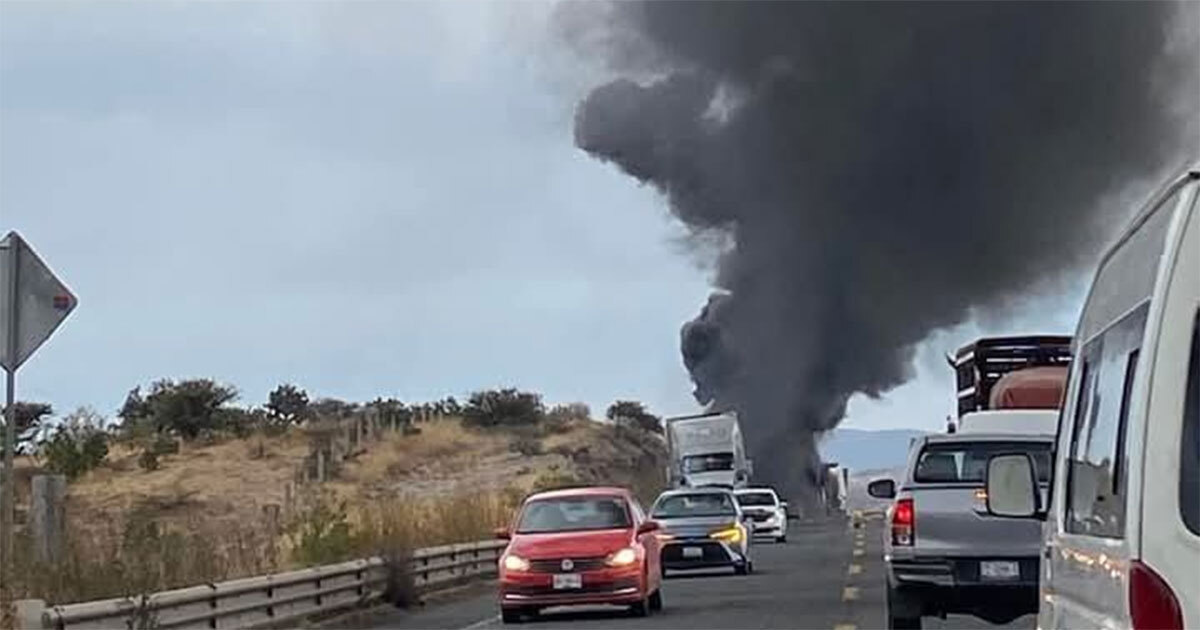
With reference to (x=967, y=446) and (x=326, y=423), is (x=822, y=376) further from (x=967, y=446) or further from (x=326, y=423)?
(x=967, y=446)

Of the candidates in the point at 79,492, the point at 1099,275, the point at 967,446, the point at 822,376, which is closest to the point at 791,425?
the point at 822,376

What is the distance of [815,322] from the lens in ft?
226

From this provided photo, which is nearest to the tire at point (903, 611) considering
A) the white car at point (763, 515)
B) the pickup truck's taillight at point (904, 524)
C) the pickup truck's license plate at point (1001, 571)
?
the pickup truck's taillight at point (904, 524)

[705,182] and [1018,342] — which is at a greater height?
[705,182]

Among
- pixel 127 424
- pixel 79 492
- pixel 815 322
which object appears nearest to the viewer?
pixel 79 492

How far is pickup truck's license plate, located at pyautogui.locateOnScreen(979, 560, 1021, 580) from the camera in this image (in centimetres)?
1698

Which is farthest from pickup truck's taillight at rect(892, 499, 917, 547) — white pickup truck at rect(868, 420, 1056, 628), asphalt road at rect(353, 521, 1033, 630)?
asphalt road at rect(353, 521, 1033, 630)

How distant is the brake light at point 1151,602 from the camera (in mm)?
4988

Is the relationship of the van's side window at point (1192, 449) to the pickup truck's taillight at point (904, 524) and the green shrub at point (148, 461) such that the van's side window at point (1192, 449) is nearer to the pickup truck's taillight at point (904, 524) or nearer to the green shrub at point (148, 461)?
the pickup truck's taillight at point (904, 524)

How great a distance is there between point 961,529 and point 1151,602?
1235 cm

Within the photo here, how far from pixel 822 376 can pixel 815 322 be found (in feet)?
11.8

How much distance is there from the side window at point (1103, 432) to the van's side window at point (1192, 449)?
361 millimetres

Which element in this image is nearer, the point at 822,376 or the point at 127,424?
the point at 822,376

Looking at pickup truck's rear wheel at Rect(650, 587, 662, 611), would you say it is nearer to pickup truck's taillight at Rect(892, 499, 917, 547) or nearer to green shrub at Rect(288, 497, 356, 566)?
green shrub at Rect(288, 497, 356, 566)
